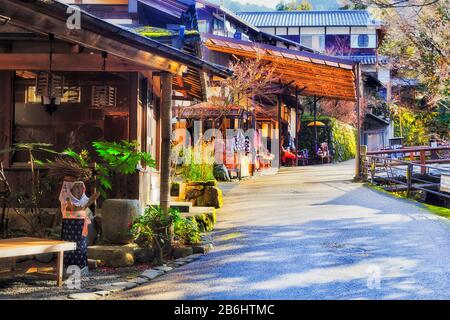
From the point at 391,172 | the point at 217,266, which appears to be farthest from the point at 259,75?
the point at 217,266

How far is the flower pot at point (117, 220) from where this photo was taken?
860 centimetres

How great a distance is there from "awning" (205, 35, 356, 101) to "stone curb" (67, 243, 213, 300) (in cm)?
1265

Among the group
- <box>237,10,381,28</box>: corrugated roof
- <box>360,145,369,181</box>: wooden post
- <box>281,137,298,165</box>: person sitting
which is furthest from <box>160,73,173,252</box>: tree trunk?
<box>237,10,381,28</box>: corrugated roof

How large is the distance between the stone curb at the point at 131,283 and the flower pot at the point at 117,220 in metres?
A: 0.92

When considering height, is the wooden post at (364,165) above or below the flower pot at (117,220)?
above

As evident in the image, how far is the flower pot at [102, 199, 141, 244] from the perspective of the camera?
8602mm

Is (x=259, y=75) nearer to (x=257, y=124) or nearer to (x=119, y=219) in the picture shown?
(x=257, y=124)

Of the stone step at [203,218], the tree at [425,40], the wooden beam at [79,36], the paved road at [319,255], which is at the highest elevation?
the tree at [425,40]

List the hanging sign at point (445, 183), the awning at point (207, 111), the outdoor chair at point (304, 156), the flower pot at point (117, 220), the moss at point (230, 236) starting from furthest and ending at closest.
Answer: the outdoor chair at point (304, 156)
the awning at point (207, 111)
the hanging sign at point (445, 183)
the moss at point (230, 236)
the flower pot at point (117, 220)

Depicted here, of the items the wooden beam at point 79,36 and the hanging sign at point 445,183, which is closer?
the wooden beam at point 79,36

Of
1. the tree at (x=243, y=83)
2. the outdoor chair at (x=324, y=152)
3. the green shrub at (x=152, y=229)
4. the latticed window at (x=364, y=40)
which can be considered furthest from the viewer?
the latticed window at (x=364, y=40)

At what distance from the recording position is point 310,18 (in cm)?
4650

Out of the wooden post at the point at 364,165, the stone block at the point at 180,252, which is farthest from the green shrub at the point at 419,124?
the stone block at the point at 180,252

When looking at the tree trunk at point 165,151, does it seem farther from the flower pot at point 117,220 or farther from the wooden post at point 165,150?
the flower pot at point 117,220
